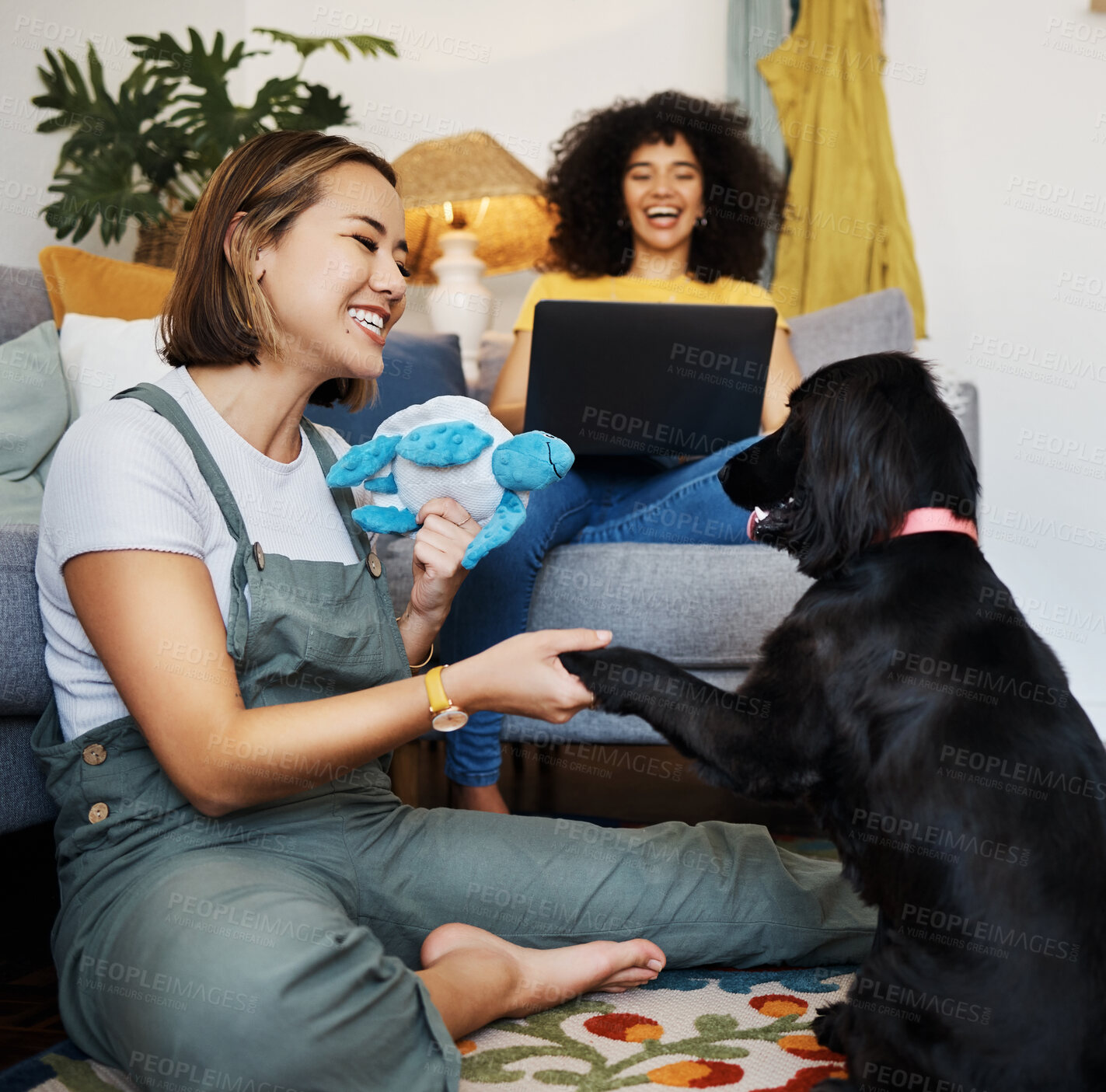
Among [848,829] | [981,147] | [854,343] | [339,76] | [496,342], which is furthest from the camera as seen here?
[339,76]

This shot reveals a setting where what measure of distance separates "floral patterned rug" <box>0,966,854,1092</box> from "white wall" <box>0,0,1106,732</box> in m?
2.18

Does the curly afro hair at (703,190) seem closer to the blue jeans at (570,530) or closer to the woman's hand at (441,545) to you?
the blue jeans at (570,530)

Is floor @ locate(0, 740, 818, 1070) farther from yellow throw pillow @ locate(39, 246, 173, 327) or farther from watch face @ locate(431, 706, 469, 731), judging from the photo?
yellow throw pillow @ locate(39, 246, 173, 327)

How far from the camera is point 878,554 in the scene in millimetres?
1011

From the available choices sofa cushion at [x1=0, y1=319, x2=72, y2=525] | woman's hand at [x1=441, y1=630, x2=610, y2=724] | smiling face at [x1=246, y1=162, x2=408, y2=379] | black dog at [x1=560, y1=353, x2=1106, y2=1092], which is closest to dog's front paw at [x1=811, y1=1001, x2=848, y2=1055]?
black dog at [x1=560, y1=353, x2=1106, y2=1092]

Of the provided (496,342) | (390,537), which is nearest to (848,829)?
(390,537)

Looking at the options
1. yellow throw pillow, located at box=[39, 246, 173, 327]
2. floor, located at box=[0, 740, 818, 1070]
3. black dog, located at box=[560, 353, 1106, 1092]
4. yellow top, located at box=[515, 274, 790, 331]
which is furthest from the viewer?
yellow top, located at box=[515, 274, 790, 331]

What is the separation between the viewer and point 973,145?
3.10 metres

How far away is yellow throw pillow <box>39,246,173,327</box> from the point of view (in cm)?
210

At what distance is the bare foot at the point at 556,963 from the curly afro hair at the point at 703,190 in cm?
189

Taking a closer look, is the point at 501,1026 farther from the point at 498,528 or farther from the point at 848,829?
the point at 498,528

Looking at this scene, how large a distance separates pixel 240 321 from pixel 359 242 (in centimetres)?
17

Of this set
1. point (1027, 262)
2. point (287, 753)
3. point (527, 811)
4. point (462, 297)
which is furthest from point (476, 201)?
point (287, 753)

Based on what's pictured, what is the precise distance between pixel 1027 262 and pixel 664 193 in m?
1.24
